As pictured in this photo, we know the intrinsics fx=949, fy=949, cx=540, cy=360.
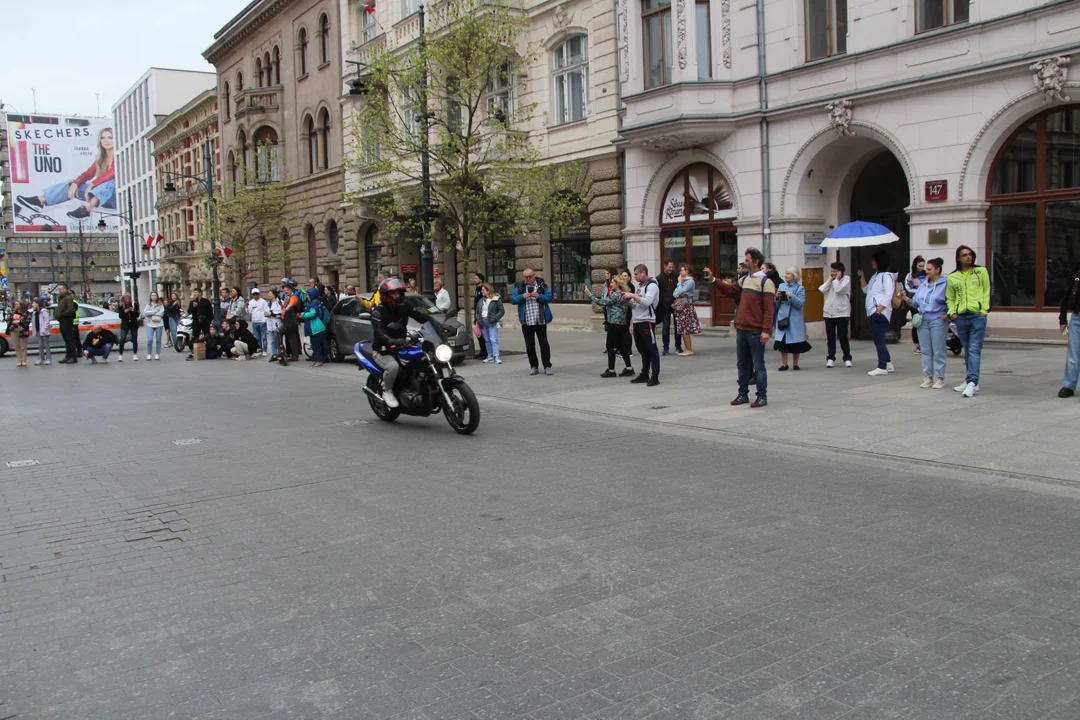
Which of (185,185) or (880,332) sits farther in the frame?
(185,185)

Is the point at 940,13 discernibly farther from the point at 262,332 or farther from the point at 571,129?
the point at 262,332

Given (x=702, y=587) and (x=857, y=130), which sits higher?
(x=857, y=130)

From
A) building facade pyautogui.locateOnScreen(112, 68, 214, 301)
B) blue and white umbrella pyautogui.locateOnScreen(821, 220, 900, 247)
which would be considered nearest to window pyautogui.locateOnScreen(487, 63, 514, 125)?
blue and white umbrella pyautogui.locateOnScreen(821, 220, 900, 247)

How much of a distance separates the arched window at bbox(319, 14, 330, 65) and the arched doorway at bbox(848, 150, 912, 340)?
23.6 metres

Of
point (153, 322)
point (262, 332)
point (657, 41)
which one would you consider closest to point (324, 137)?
→ point (153, 322)

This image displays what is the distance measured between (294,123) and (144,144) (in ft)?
133

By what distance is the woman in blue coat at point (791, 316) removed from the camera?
1434cm

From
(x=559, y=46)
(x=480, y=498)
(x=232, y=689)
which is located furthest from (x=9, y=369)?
(x=232, y=689)

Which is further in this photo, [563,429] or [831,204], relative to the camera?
[831,204]

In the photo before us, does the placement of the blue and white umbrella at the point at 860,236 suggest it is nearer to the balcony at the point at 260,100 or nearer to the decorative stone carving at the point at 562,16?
the decorative stone carving at the point at 562,16

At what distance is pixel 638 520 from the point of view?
6184 mm

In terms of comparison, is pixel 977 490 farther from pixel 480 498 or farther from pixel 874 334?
pixel 874 334

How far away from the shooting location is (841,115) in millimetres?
18031

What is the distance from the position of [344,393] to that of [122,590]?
9499 millimetres
